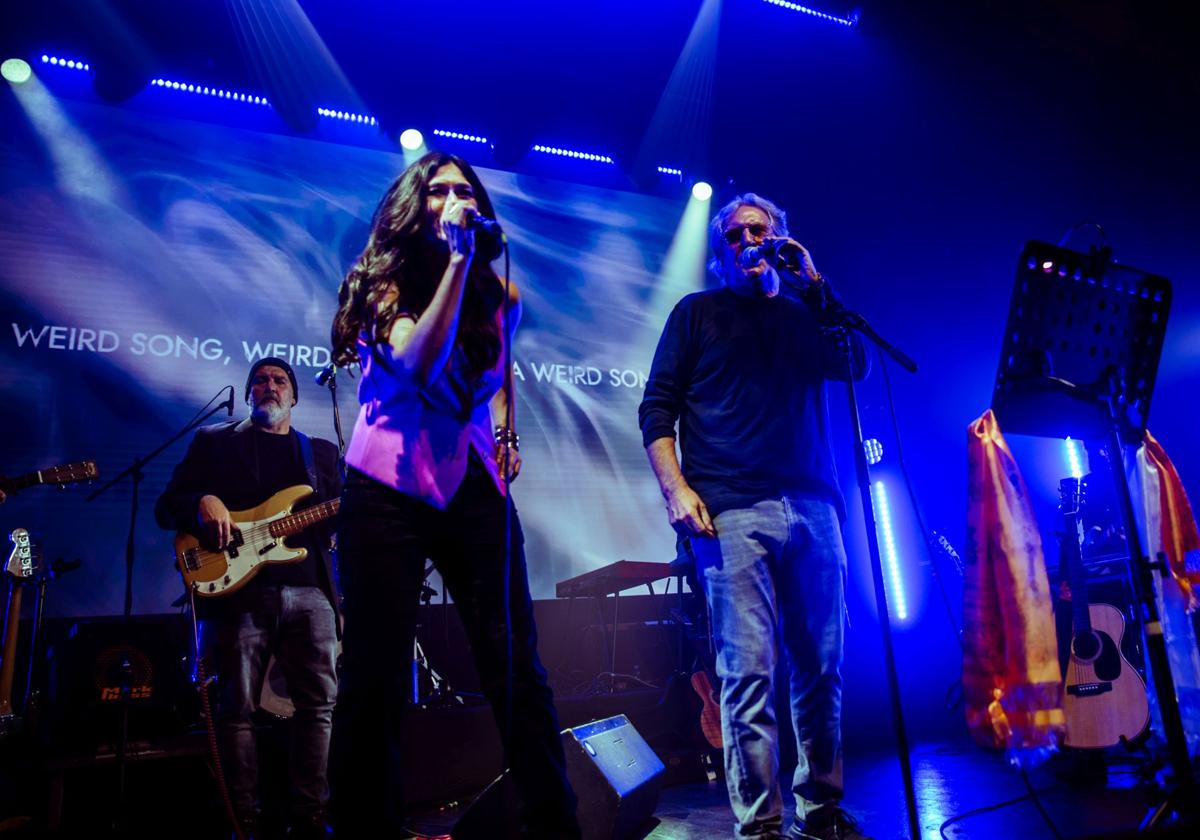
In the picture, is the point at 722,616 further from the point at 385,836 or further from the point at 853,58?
the point at 853,58

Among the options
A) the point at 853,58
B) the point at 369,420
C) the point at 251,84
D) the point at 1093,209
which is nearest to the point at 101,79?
the point at 251,84

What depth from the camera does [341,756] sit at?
1.57 metres

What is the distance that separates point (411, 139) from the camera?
19.8ft

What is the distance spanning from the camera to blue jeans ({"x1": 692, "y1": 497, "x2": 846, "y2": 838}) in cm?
212

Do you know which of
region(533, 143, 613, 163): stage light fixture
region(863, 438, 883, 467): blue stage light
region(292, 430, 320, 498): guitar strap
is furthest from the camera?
region(533, 143, 613, 163): stage light fixture

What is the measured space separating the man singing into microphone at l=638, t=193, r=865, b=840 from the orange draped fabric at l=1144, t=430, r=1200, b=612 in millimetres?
885

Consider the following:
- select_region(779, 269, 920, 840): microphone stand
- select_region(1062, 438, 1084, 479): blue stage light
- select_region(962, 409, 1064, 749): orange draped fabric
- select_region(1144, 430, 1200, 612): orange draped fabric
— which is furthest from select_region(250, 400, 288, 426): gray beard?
select_region(1062, 438, 1084, 479): blue stage light

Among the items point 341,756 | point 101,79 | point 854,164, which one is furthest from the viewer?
point 854,164

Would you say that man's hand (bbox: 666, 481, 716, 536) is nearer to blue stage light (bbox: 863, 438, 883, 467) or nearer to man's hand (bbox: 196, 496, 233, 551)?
man's hand (bbox: 196, 496, 233, 551)

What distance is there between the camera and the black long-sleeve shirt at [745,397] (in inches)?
92.0

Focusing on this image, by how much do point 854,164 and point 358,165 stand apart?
386cm

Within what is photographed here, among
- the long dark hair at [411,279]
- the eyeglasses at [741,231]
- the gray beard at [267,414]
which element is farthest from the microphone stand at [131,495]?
the eyeglasses at [741,231]

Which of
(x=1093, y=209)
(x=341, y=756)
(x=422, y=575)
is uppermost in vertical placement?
(x=1093, y=209)

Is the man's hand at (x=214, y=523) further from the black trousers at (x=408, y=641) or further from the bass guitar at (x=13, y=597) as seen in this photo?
the black trousers at (x=408, y=641)
